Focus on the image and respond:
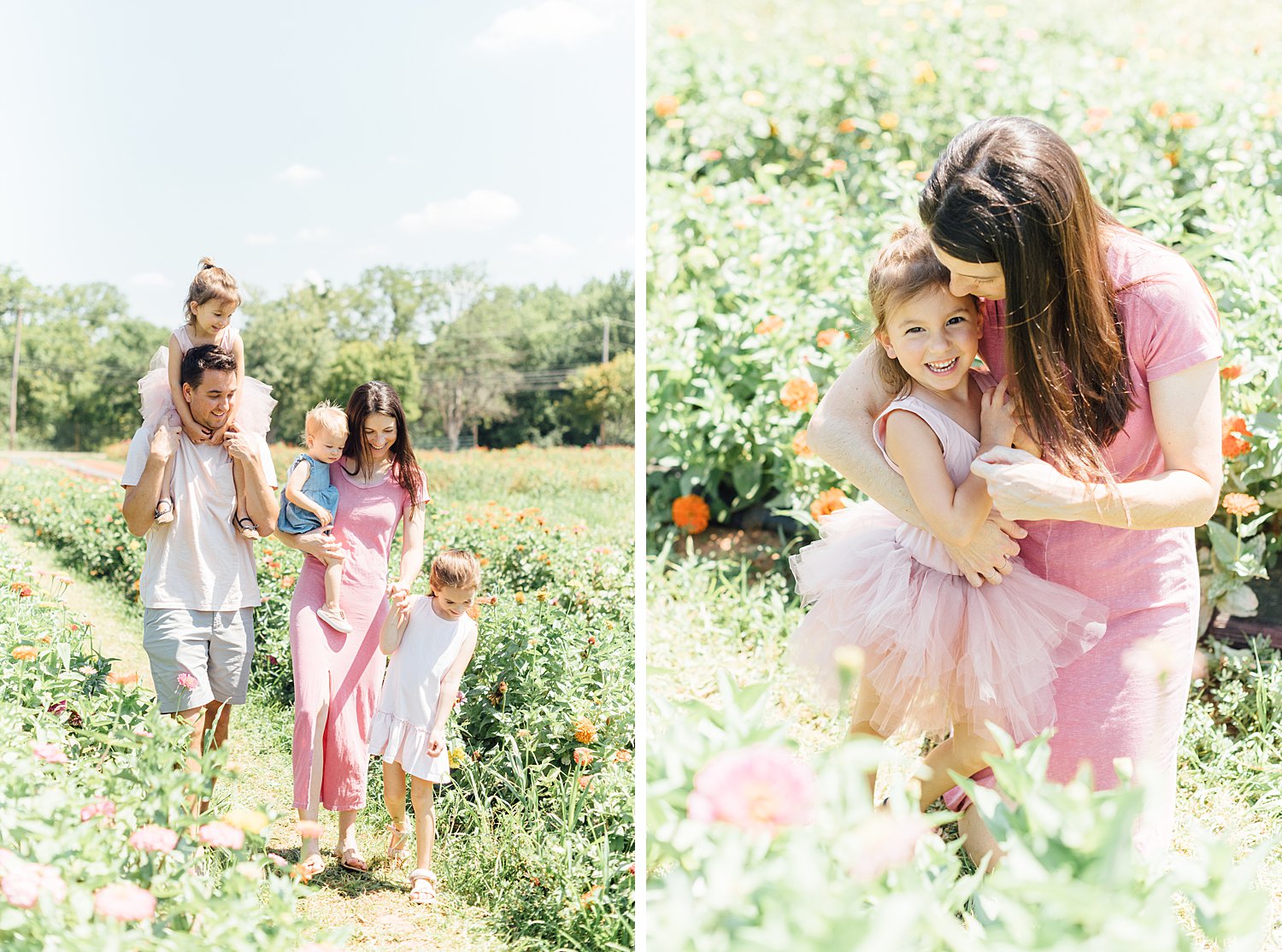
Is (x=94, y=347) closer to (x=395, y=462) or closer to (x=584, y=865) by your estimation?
(x=395, y=462)

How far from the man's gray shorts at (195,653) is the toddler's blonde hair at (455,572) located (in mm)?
447

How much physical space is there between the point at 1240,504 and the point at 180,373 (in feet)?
8.47

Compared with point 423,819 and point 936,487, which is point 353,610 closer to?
point 423,819

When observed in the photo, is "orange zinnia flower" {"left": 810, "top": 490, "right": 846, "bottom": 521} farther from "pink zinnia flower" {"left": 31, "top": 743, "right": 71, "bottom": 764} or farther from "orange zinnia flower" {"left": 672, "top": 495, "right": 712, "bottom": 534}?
"pink zinnia flower" {"left": 31, "top": 743, "right": 71, "bottom": 764}

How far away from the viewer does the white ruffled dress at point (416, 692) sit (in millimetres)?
2324

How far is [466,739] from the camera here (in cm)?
273

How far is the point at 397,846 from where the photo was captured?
234 cm

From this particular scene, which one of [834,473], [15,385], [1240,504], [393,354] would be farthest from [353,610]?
[393,354]

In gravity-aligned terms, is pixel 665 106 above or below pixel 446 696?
above

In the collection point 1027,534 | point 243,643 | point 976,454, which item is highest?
point 976,454

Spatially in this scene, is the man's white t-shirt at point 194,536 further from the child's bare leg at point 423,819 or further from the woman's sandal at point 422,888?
the woman's sandal at point 422,888

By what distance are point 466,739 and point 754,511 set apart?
1.67 m

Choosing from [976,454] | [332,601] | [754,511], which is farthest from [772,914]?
[754,511]

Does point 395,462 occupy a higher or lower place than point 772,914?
higher
